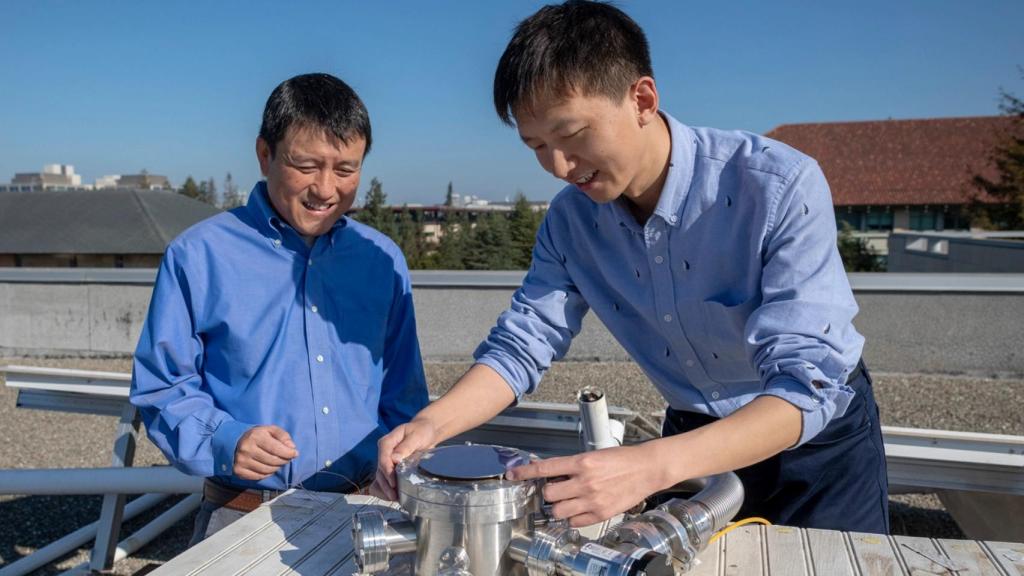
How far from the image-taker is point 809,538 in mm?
1535

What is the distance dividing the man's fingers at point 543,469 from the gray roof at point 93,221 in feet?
42.8

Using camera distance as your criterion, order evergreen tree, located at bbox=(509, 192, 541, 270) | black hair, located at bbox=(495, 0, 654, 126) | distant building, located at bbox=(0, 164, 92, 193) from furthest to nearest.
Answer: distant building, located at bbox=(0, 164, 92, 193)
evergreen tree, located at bbox=(509, 192, 541, 270)
black hair, located at bbox=(495, 0, 654, 126)

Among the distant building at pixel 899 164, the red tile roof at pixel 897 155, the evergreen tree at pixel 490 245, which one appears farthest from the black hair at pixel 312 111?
the red tile roof at pixel 897 155

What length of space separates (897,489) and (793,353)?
1994 millimetres

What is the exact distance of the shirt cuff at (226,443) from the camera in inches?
75.0

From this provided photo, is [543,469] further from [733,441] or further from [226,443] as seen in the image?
[226,443]

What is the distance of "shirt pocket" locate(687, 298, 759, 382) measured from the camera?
1.78 metres

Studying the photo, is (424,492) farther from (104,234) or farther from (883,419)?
(104,234)

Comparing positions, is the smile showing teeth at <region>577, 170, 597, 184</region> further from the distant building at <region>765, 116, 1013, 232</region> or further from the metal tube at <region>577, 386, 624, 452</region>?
the distant building at <region>765, 116, 1013, 232</region>

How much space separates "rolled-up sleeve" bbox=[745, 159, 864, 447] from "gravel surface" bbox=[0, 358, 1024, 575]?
295cm

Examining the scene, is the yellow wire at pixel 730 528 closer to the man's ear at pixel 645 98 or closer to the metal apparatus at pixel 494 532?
the metal apparatus at pixel 494 532

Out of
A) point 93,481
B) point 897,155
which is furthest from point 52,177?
point 93,481

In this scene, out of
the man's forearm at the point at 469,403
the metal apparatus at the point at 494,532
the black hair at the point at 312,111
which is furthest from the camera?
the black hair at the point at 312,111

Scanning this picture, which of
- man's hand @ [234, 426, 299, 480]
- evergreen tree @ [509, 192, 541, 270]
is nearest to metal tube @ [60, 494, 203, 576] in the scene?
man's hand @ [234, 426, 299, 480]
